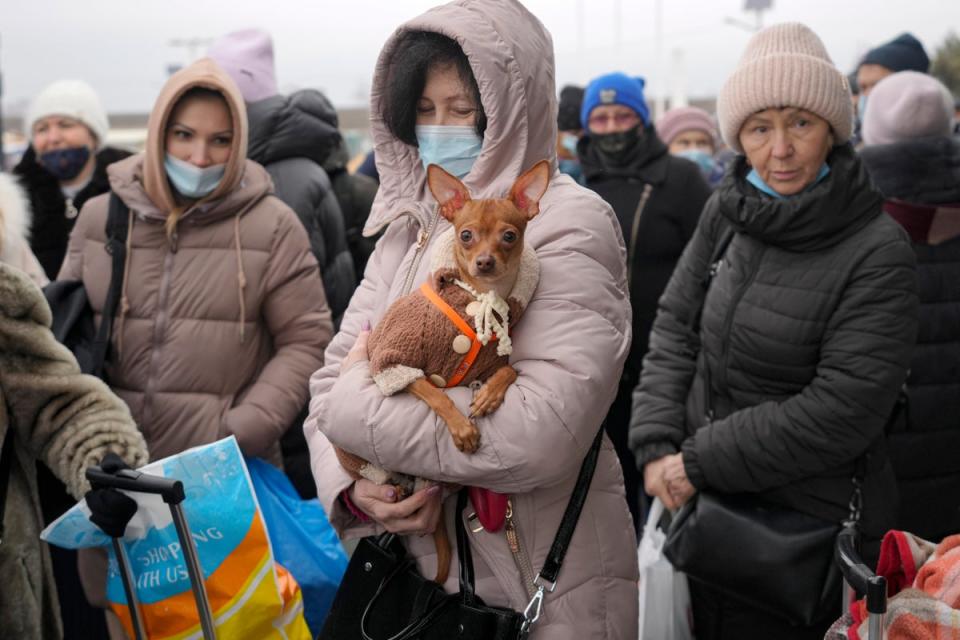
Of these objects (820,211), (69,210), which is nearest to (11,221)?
(69,210)

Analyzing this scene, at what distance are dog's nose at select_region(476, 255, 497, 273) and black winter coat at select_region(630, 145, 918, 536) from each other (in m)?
1.27

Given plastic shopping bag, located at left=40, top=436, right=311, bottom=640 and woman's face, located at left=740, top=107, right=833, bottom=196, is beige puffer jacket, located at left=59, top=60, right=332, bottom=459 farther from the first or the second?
woman's face, located at left=740, top=107, right=833, bottom=196

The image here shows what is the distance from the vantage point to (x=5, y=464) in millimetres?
2758

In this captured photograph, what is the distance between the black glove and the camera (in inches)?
99.0

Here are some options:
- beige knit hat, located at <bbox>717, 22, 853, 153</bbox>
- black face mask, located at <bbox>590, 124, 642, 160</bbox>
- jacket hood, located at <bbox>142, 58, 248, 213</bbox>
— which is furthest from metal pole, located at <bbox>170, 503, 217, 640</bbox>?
black face mask, located at <bbox>590, 124, 642, 160</bbox>

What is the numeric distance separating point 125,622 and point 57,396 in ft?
2.24

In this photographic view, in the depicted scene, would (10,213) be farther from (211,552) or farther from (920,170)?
(920,170)

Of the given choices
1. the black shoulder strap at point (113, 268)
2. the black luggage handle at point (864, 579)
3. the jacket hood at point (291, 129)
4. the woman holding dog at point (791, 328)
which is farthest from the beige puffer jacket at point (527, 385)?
the jacket hood at point (291, 129)

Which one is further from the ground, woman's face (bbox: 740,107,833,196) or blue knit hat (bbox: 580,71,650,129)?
woman's face (bbox: 740,107,833,196)

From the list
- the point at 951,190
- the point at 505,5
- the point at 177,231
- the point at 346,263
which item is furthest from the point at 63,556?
the point at 951,190

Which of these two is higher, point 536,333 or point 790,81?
point 790,81

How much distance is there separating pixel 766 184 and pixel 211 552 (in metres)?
2.00

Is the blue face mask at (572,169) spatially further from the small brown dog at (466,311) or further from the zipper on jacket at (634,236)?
the small brown dog at (466,311)

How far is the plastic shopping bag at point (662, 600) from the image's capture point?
3271mm
